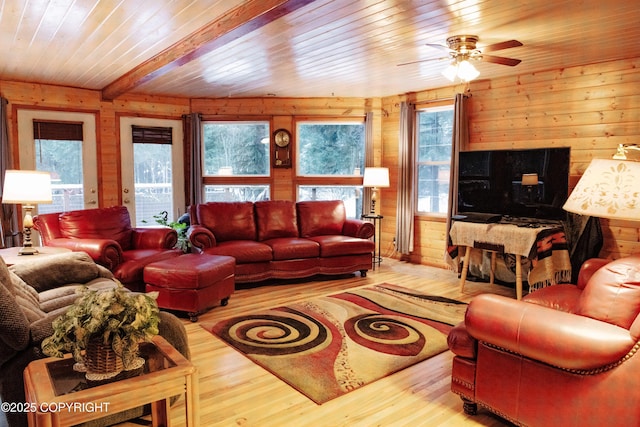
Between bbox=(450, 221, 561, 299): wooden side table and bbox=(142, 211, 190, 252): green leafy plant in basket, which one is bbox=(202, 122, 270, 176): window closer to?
bbox=(142, 211, 190, 252): green leafy plant in basket

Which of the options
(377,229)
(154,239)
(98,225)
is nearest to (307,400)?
(154,239)

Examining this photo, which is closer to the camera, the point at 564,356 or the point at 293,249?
the point at 564,356

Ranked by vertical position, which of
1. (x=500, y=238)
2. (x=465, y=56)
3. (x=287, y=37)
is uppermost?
(x=287, y=37)

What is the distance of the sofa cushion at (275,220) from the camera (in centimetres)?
545

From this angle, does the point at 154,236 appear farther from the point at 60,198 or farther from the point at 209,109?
the point at 209,109

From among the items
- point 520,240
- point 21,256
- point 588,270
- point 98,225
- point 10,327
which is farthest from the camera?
point 98,225

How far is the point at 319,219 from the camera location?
572 cm

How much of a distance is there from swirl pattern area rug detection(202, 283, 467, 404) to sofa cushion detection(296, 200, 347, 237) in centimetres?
126

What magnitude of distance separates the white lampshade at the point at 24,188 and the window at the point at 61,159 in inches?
91.6

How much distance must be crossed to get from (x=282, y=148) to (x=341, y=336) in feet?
12.5

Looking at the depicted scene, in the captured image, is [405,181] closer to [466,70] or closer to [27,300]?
[466,70]

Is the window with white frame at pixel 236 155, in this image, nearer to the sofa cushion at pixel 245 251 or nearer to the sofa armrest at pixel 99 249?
the sofa cushion at pixel 245 251

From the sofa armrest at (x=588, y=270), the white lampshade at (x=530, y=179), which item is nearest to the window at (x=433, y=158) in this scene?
the white lampshade at (x=530, y=179)

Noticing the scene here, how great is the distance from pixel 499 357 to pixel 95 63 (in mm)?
4514
